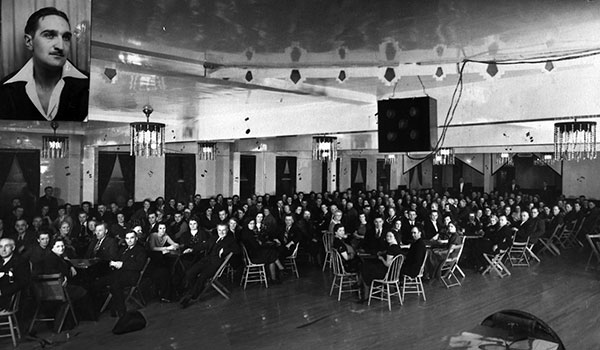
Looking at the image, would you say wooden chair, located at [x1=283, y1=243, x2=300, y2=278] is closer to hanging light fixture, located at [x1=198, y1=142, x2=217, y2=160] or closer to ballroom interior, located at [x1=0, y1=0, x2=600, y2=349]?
→ ballroom interior, located at [x1=0, y1=0, x2=600, y2=349]

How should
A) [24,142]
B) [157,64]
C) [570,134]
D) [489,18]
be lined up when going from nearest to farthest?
[489,18] < [157,64] < [570,134] < [24,142]

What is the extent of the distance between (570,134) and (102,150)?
1156 cm

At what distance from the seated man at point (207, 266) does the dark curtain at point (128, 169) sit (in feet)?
26.2

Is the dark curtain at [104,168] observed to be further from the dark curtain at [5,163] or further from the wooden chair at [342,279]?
the wooden chair at [342,279]

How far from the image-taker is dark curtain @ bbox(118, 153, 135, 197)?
13.7 metres

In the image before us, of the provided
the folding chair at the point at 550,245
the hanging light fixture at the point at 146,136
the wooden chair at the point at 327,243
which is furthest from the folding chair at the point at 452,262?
the hanging light fixture at the point at 146,136

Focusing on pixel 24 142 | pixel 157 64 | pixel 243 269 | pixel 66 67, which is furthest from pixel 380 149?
pixel 24 142

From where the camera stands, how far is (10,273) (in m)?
5.20

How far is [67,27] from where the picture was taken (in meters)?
2.29

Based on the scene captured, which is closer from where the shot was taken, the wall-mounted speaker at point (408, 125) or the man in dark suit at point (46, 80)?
the man in dark suit at point (46, 80)

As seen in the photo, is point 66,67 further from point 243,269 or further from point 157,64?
point 243,269

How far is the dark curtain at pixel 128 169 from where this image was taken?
539 inches

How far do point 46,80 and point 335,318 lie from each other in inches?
171

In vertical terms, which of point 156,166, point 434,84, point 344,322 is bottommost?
point 344,322
